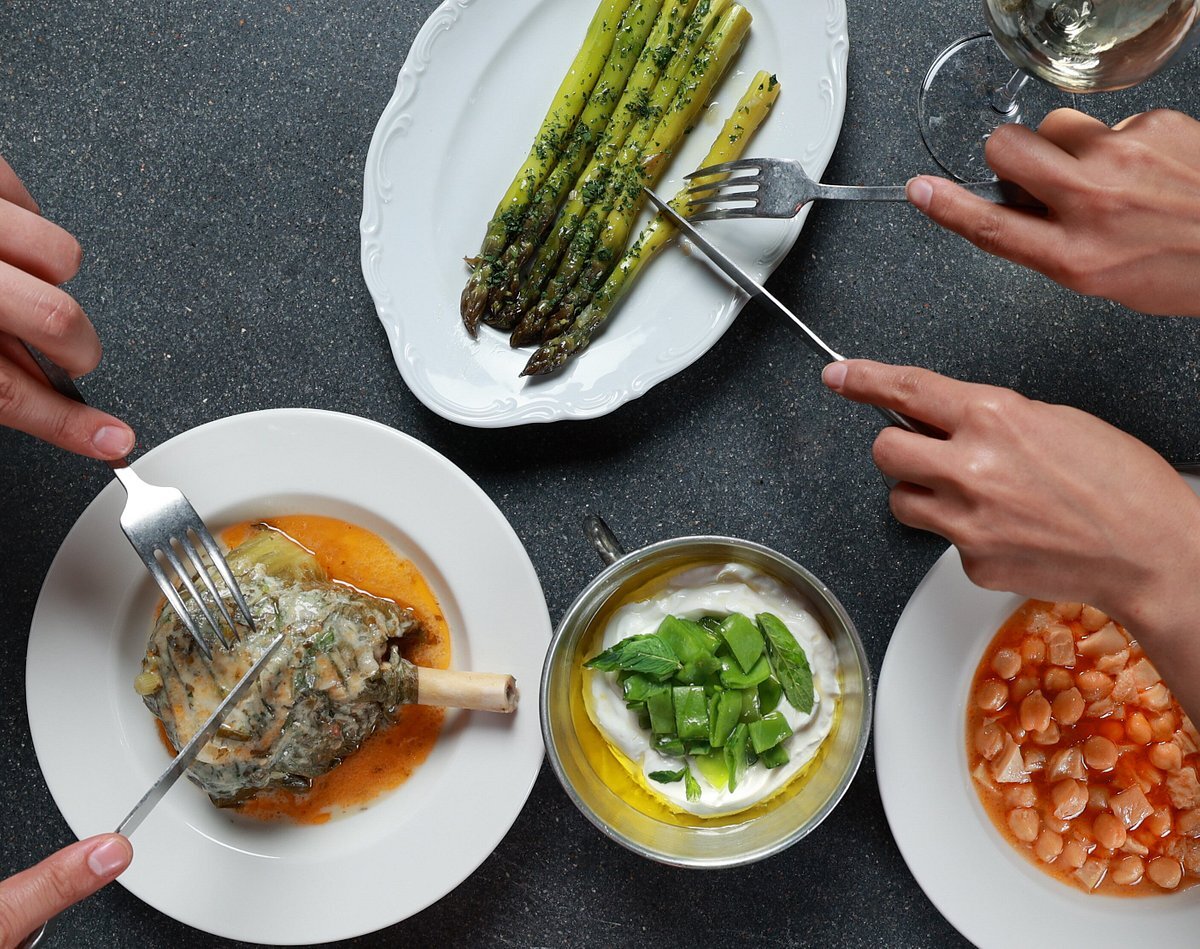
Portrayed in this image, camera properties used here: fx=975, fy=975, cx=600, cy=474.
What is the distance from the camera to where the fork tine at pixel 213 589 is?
2201 mm

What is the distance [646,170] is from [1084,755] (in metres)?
1.77

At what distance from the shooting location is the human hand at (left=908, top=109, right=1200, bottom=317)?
197 cm

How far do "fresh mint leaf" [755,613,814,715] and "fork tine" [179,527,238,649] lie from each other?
1210mm

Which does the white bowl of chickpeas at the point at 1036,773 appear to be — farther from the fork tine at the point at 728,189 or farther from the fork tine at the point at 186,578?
the fork tine at the point at 186,578

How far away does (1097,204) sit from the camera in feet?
6.46

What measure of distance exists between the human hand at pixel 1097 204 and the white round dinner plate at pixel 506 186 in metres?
0.44

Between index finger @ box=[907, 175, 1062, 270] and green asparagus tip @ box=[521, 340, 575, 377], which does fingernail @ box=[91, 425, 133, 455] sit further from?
index finger @ box=[907, 175, 1062, 270]

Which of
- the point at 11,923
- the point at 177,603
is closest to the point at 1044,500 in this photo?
the point at 177,603

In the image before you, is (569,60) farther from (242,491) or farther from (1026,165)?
(242,491)

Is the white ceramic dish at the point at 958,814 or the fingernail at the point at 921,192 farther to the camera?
the white ceramic dish at the point at 958,814

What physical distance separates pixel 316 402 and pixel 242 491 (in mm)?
330

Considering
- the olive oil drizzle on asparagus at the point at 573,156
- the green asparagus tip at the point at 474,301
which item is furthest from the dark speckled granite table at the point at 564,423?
the olive oil drizzle on asparagus at the point at 573,156

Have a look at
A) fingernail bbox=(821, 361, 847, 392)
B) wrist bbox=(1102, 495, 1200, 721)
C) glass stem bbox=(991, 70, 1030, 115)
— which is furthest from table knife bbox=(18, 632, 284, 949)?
glass stem bbox=(991, 70, 1030, 115)

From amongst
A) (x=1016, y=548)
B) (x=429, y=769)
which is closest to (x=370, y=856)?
(x=429, y=769)
